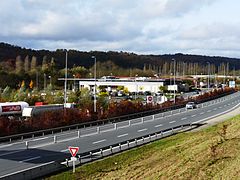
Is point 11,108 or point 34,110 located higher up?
point 11,108

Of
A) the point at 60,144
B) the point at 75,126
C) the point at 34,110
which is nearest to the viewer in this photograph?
the point at 60,144

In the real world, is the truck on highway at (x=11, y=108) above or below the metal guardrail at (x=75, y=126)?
above

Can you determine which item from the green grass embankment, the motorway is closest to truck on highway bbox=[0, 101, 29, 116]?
the motorway

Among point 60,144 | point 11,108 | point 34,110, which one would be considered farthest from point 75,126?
point 60,144

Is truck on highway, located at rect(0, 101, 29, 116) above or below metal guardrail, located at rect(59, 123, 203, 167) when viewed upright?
above

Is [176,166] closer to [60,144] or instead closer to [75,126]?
[60,144]

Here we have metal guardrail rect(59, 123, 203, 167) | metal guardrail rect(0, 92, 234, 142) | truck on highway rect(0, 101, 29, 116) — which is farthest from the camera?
truck on highway rect(0, 101, 29, 116)

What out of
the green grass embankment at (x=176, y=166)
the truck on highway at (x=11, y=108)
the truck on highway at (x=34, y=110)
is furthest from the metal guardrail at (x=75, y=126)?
the green grass embankment at (x=176, y=166)

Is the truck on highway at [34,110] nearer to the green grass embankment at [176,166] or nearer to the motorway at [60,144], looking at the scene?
the motorway at [60,144]

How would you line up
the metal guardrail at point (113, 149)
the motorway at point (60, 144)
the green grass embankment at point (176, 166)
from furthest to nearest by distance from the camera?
the motorway at point (60, 144), the metal guardrail at point (113, 149), the green grass embankment at point (176, 166)

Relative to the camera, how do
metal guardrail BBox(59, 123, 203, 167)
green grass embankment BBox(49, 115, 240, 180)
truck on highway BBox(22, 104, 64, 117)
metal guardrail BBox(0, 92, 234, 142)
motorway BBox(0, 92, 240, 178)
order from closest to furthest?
green grass embankment BBox(49, 115, 240, 180) < metal guardrail BBox(59, 123, 203, 167) < motorway BBox(0, 92, 240, 178) < metal guardrail BBox(0, 92, 234, 142) < truck on highway BBox(22, 104, 64, 117)

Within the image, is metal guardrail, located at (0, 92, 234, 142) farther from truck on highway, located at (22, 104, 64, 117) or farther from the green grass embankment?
the green grass embankment

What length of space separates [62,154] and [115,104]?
31.9m

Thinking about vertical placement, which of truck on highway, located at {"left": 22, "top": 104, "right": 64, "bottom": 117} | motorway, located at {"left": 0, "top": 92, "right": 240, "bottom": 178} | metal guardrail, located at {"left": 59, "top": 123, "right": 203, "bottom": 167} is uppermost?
truck on highway, located at {"left": 22, "top": 104, "right": 64, "bottom": 117}
